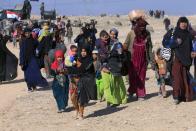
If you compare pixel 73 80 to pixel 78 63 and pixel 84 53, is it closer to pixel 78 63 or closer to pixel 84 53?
pixel 78 63

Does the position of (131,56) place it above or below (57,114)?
Result: above

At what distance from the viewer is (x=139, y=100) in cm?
1178

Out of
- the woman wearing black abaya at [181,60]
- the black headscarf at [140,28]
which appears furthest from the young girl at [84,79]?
the woman wearing black abaya at [181,60]

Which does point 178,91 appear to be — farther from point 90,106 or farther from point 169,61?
point 90,106

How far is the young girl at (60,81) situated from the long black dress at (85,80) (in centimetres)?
62

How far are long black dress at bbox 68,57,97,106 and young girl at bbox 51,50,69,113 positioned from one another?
2.05 ft

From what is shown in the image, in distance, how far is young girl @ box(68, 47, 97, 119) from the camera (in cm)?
1027

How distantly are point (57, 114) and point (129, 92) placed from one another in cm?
157

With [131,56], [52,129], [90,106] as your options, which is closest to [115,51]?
[131,56]

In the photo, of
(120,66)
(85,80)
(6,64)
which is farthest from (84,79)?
(6,64)

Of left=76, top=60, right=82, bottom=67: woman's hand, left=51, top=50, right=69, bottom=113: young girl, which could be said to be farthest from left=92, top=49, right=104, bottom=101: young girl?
left=76, top=60, right=82, bottom=67: woman's hand

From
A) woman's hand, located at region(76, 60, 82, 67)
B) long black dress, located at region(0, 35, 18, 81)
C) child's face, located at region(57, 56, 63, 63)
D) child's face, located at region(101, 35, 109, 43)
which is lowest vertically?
long black dress, located at region(0, 35, 18, 81)

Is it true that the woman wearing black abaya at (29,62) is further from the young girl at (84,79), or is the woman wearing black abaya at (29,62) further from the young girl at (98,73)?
the young girl at (84,79)

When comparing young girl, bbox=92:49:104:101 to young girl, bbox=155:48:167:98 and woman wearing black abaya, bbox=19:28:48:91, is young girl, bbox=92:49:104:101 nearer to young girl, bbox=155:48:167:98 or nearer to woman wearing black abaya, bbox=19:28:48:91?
young girl, bbox=155:48:167:98
